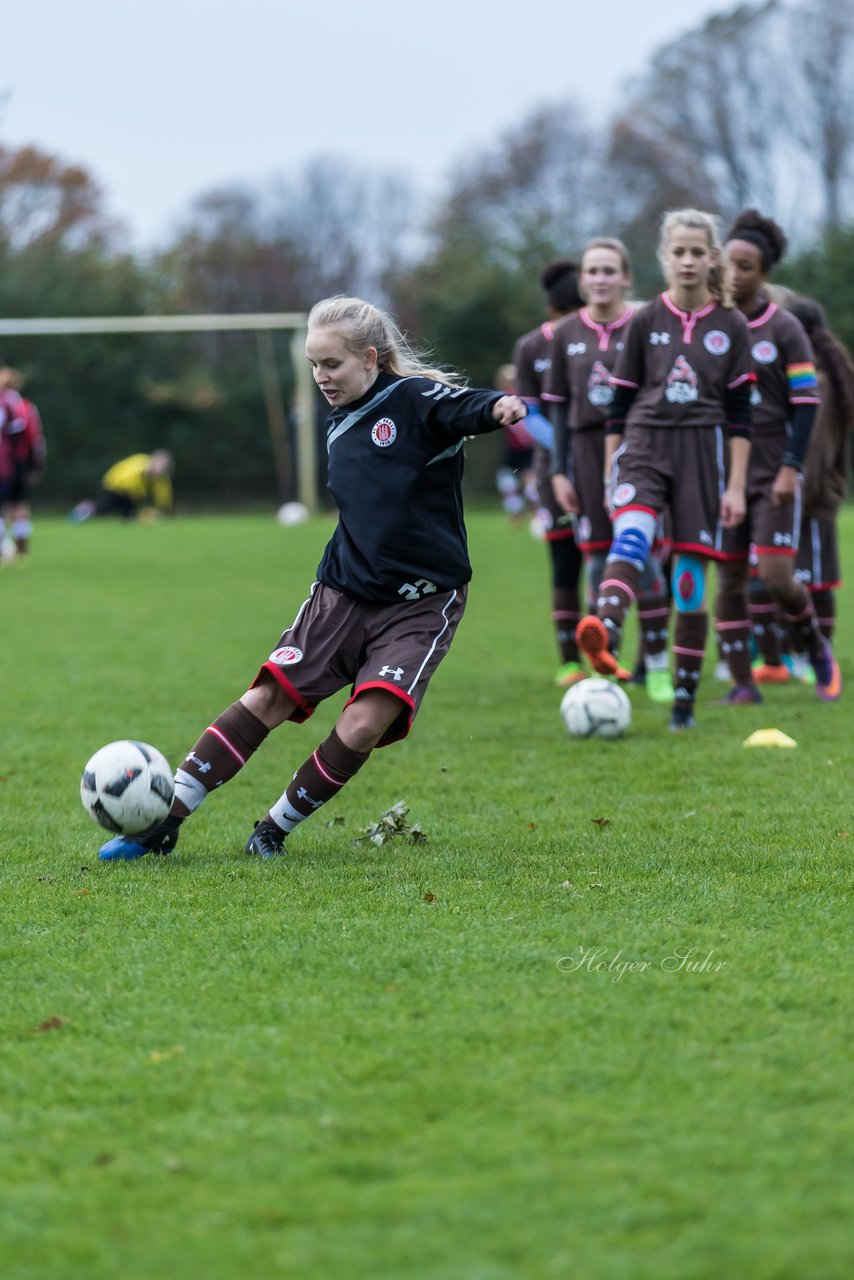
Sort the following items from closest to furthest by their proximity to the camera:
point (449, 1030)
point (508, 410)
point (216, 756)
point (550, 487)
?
point (449, 1030) → point (508, 410) → point (216, 756) → point (550, 487)

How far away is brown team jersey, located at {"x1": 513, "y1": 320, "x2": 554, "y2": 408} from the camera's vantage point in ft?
29.5

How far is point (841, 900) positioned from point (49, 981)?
2102 mm

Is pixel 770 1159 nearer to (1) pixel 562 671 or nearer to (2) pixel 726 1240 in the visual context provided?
(2) pixel 726 1240

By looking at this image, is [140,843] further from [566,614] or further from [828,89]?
[828,89]

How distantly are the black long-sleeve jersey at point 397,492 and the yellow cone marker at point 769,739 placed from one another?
2.46 m

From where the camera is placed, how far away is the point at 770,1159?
2.64 metres

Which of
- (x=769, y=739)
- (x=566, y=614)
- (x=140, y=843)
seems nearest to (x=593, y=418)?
(x=566, y=614)

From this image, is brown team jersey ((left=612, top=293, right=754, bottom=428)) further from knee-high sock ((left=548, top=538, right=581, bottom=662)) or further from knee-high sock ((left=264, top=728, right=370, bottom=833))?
knee-high sock ((left=264, top=728, right=370, bottom=833))

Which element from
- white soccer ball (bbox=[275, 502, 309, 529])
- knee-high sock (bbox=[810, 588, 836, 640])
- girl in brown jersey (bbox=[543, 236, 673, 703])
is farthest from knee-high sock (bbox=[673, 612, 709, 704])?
white soccer ball (bbox=[275, 502, 309, 529])

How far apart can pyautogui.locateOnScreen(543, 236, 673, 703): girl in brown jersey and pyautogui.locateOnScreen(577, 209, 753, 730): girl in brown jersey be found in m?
1.04

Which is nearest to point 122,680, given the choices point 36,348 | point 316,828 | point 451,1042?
point 316,828

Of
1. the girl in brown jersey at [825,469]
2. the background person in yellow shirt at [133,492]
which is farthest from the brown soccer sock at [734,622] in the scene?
the background person in yellow shirt at [133,492]

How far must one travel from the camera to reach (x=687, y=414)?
23.5 feet

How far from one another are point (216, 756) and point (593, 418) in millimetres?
4157
